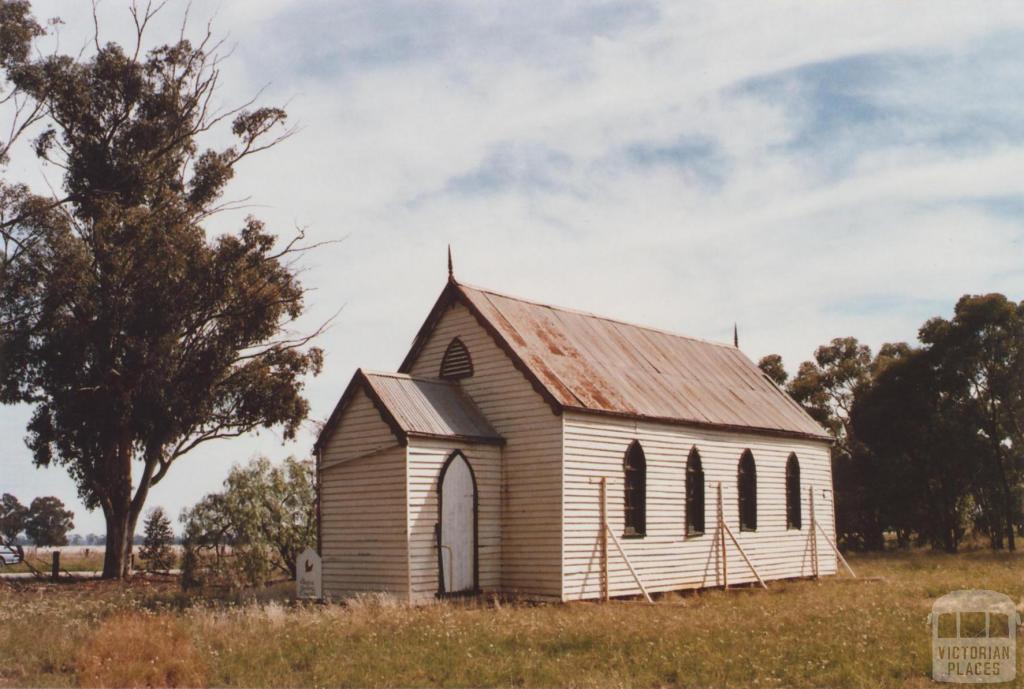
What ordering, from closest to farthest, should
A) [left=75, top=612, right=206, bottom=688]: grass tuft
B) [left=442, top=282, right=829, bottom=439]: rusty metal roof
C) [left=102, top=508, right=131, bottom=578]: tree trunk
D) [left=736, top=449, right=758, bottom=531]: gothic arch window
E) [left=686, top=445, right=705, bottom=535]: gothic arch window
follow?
1. [left=75, top=612, right=206, bottom=688]: grass tuft
2. [left=442, top=282, right=829, bottom=439]: rusty metal roof
3. [left=686, top=445, right=705, bottom=535]: gothic arch window
4. [left=736, top=449, right=758, bottom=531]: gothic arch window
5. [left=102, top=508, right=131, bottom=578]: tree trunk

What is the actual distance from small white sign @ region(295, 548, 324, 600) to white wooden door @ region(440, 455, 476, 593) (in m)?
3.02

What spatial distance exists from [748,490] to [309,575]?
41.0 feet

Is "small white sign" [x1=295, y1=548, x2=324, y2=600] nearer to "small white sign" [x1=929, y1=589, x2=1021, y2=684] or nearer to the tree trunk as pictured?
"small white sign" [x1=929, y1=589, x2=1021, y2=684]

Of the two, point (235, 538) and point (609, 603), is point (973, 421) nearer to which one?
point (609, 603)

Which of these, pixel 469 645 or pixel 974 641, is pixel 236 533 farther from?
pixel 974 641

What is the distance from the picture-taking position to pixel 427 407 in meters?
22.5

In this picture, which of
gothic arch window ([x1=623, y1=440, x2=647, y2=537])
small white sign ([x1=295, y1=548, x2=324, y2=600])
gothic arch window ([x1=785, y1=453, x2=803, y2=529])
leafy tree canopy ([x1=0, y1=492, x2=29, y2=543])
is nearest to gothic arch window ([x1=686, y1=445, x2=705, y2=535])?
gothic arch window ([x1=623, y1=440, x2=647, y2=537])

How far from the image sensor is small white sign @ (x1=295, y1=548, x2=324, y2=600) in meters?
22.2

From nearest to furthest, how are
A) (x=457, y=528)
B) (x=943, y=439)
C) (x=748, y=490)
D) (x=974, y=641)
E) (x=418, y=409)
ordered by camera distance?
(x=974, y=641)
(x=457, y=528)
(x=418, y=409)
(x=748, y=490)
(x=943, y=439)

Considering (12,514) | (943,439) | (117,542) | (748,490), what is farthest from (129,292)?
(12,514)

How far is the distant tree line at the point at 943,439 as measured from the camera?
4331 cm

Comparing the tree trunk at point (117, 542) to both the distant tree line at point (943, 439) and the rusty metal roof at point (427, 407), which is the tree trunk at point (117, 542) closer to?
the rusty metal roof at point (427, 407)

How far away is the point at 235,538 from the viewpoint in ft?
88.6

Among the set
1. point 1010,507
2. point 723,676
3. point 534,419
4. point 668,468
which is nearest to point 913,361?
point 1010,507
